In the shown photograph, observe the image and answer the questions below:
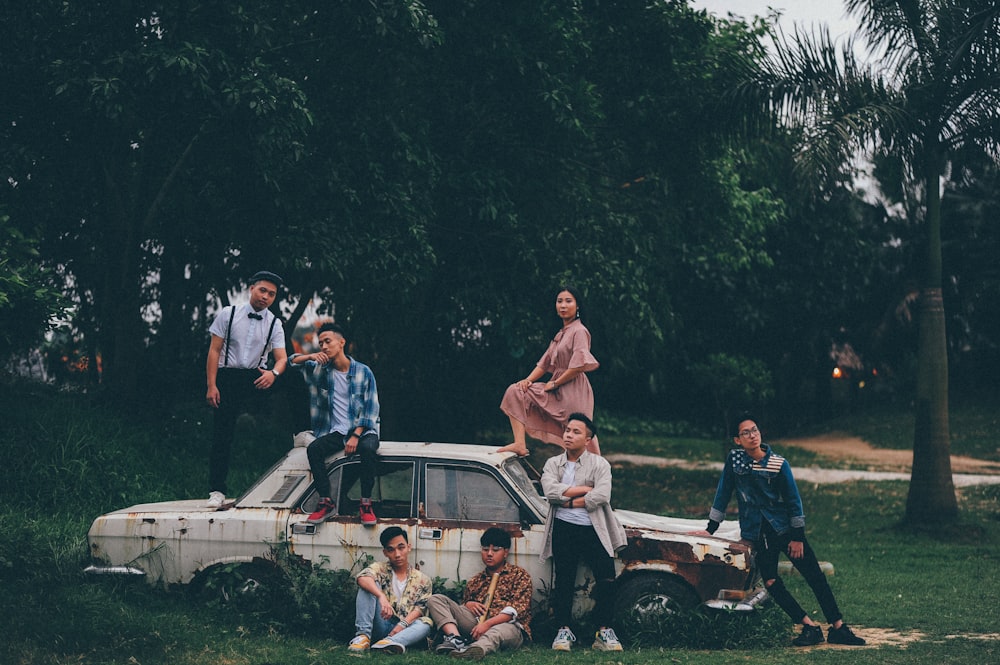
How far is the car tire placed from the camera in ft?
26.2

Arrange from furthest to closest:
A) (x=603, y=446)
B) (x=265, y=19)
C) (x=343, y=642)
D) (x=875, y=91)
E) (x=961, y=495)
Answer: (x=603, y=446), (x=961, y=495), (x=875, y=91), (x=265, y=19), (x=343, y=642)

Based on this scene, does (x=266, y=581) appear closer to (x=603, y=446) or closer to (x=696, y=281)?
(x=603, y=446)

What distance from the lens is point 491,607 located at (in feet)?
25.5

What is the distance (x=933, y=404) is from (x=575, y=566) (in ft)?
32.0

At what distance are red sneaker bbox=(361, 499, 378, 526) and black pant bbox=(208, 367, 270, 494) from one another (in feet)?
5.48

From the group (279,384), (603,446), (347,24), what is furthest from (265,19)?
(603,446)

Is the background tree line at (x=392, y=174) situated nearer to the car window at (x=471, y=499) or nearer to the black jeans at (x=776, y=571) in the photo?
the car window at (x=471, y=499)

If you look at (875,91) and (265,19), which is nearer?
(265,19)

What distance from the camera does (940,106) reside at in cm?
1540

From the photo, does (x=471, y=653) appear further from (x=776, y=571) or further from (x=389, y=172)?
(x=389, y=172)

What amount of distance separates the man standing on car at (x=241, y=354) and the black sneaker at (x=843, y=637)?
493 centimetres

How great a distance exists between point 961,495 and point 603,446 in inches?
533

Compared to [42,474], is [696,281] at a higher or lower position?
higher

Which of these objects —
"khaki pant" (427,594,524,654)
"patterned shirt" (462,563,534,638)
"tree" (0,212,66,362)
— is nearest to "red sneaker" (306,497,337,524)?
"khaki pant" (427,594,524,654)
